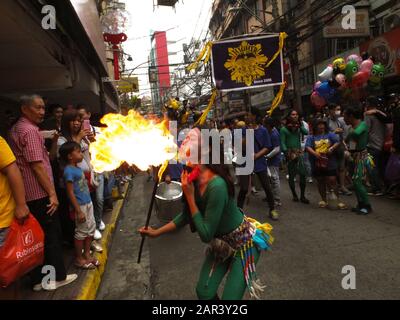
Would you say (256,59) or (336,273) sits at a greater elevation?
(256,59)

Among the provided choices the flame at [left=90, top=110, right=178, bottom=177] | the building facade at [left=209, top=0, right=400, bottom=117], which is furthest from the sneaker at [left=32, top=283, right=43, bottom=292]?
the building facade at [left=209, top=0, right=400, bottom=117]

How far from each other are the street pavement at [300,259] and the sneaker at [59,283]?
0.35 metres

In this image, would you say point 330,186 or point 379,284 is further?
point 330,186

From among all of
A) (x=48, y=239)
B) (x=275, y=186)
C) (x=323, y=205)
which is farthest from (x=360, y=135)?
(x=48, y=239)

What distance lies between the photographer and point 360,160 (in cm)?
604

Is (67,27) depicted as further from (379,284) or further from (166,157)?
(379,284)

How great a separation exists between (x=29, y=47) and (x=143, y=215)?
4.09 m

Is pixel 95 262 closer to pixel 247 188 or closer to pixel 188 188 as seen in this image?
pixel 188 188

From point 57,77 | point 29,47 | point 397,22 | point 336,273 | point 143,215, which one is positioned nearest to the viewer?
point 336,273

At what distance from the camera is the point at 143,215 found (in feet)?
25.0

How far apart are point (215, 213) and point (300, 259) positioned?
2388 millimetres

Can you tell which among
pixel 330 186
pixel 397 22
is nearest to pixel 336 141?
pixel 330 186

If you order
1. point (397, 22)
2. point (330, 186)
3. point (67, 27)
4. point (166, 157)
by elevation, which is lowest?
point (330, 186)

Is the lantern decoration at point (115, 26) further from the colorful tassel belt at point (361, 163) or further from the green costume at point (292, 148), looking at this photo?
the colorful tassel belt at point (361, 163)
